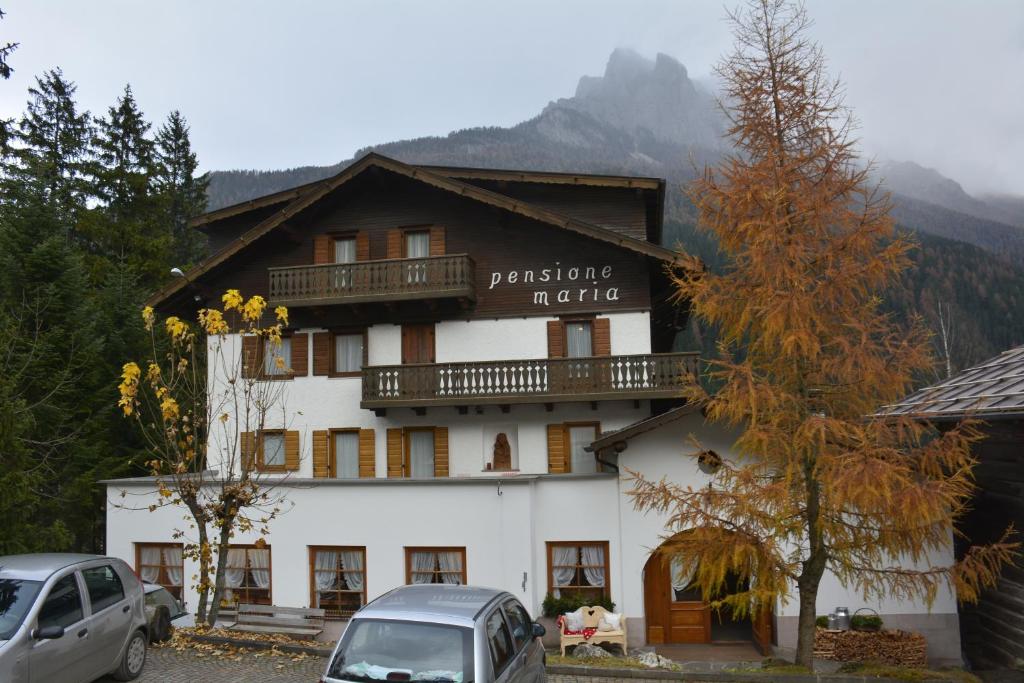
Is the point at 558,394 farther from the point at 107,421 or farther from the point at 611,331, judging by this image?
the point at 107,421

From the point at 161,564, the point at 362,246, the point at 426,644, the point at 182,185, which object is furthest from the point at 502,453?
the point at 182,185

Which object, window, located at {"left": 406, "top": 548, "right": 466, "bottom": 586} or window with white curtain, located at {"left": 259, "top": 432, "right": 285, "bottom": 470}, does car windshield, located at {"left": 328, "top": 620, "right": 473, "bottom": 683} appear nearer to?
window, located at {"left": 406, "top": 548, "right": 466, "bottom": 586}

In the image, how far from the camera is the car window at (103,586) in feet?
31.3

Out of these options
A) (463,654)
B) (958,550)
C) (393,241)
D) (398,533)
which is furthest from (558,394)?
(463,654)

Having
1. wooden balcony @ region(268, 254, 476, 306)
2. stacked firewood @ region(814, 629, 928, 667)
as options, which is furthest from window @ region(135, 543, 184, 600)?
stacked firewood @ region(814, 629, 928, 667)

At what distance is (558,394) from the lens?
69.5 ft

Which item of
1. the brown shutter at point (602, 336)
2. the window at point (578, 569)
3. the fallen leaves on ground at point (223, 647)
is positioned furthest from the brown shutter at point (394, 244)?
the fallen leaves on ground at point (223, 647)

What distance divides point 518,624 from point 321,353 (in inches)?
640

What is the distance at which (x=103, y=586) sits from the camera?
984 centimetres

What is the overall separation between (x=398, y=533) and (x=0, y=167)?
88.2 ft

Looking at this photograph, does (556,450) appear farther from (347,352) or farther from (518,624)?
(518,624)

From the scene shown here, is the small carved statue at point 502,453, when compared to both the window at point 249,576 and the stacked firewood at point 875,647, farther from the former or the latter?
the stacked firewood at point 875,647

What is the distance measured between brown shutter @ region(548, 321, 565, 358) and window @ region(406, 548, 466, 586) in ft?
21.9

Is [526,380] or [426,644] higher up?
[526,380]
